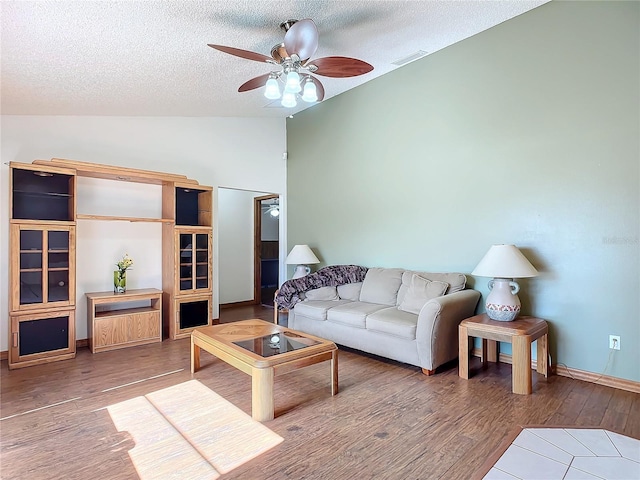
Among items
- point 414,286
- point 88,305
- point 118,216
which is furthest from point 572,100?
point 88,305

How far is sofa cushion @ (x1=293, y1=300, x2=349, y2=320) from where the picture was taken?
4230mm

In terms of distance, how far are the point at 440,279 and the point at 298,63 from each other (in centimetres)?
251

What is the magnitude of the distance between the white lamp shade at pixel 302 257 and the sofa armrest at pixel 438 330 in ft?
7.68

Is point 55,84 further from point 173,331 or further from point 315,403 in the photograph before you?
point 315,403

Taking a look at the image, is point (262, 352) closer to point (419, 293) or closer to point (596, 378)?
point (419, 293)

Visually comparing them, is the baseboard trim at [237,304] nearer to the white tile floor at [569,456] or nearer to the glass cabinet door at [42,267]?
the glass cabinet door at [42,267]

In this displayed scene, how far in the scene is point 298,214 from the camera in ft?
19.8

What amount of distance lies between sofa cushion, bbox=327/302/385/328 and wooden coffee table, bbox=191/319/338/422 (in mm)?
828

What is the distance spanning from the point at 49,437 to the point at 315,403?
1.70 meters

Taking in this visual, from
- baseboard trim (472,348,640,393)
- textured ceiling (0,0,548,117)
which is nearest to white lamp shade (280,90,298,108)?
textured ceiling (0,0,548,117)

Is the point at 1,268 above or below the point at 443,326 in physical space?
above

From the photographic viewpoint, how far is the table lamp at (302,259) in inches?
212

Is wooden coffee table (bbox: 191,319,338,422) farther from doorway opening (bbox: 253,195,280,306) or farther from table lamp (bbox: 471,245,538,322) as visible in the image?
doorway opening (bbox: 253,195,280,306)

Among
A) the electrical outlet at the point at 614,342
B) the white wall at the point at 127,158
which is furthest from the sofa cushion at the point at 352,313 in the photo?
the white wall at the point at 127,158
